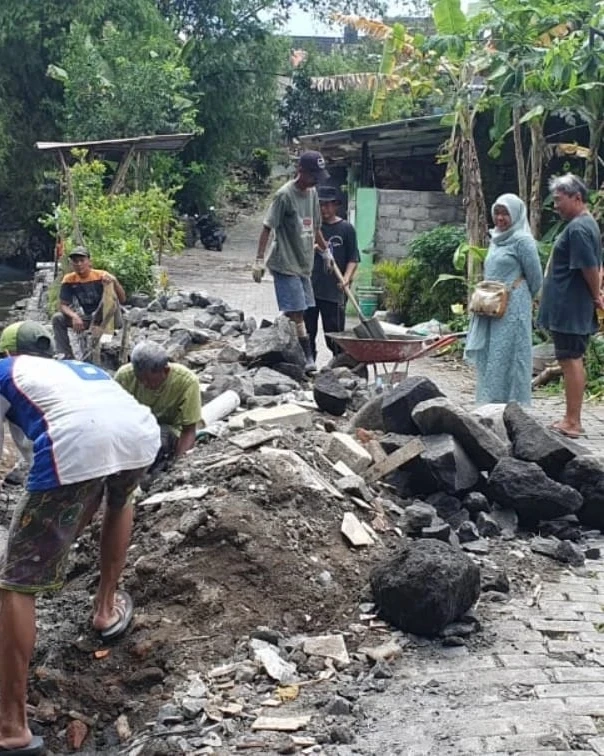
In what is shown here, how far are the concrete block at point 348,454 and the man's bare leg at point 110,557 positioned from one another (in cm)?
182

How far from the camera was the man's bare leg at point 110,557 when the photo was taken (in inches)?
172

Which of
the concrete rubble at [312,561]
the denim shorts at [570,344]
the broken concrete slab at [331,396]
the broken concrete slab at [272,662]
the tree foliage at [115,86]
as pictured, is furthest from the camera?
the tree foliage at [115,86]

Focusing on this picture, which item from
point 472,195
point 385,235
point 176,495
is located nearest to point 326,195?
point 472,195

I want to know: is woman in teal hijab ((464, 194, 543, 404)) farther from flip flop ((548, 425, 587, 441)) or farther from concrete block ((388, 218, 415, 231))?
concrete block ((388, 218, 415, 231))

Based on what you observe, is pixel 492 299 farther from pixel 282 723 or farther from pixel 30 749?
pixel 30 749

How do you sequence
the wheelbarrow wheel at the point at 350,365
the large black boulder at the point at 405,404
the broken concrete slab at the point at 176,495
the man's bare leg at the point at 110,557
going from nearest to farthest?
the man's bare leg at the point at 110,557
the broken concrete slab at the point at 176,495
the large black boulder at the point at 405,404
the wheelbarrow wheel at the point at 350,365

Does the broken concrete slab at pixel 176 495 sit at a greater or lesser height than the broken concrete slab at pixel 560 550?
greater

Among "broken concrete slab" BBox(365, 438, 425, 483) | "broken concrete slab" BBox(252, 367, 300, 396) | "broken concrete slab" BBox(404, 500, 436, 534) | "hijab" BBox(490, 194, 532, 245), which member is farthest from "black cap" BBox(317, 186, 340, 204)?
"broken concrete slab" BBox(404, 500, 436, 534)

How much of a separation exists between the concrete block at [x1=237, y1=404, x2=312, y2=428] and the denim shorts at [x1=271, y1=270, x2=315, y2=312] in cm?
198

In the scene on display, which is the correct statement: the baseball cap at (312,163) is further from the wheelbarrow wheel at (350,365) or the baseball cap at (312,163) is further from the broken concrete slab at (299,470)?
the broken concrete slab at (299,470)

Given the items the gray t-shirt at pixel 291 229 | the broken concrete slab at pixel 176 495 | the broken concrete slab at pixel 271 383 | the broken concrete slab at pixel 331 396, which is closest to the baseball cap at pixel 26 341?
the broken concrete slab at pixel 176 495

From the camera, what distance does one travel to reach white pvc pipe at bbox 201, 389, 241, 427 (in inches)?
280

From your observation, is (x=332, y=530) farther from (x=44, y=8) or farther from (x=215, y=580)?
(x=44, y=8)

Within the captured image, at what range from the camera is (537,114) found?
11547 millimetres
